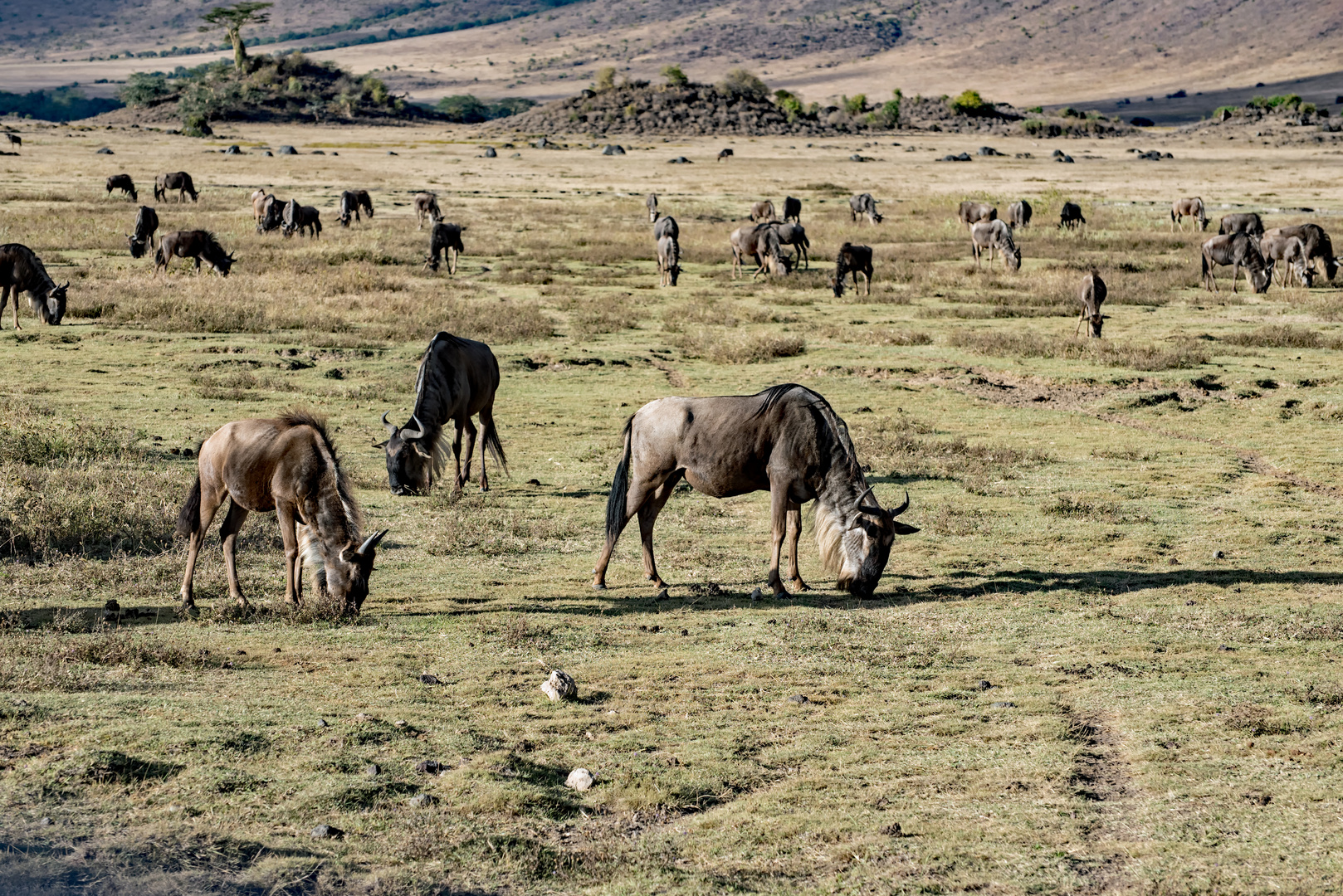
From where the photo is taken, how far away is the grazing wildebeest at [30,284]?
24156 millimetres

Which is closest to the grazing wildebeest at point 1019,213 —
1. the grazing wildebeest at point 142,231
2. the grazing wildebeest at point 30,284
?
the grazing wildebeest at point 142,231

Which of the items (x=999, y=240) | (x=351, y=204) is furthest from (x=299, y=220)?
(x=999, y=240)

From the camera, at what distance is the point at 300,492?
941cm

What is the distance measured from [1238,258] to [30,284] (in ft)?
90.0

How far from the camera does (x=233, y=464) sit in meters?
9.66

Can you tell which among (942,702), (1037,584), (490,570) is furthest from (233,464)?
(1037,584)

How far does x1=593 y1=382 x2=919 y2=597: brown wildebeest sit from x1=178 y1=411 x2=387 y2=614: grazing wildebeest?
235 centimetres

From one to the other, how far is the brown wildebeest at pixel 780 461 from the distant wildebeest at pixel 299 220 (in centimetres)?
3189

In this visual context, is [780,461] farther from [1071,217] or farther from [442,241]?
[1071,217]

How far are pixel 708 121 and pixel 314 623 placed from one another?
11925 cm

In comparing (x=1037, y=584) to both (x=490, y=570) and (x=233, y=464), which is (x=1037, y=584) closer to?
(x=490, y=570)

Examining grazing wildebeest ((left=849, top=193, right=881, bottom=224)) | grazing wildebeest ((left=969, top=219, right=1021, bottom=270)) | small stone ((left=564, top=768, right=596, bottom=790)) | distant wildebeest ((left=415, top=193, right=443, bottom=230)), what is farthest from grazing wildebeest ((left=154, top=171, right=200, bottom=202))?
small stone ((left=564, top=768, right=596, bottom=790))

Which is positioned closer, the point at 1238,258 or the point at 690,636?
the point at 690,636

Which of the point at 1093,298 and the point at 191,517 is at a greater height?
the point at 1093,298
